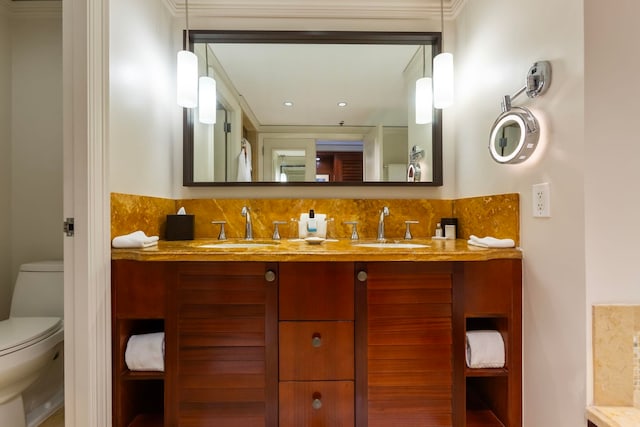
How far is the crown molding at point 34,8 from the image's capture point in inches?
73.8

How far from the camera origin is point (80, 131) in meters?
1.16

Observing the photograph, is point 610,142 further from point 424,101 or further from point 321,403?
point 321,403

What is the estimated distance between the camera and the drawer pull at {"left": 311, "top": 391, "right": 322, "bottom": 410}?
1184mm

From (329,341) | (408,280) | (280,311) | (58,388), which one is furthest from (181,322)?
(58,388)

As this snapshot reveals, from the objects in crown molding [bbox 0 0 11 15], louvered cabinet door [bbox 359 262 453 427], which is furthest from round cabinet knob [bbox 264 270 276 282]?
crown molding [bbox 0 0 11 15]

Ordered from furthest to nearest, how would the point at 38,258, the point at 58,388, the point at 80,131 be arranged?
the point at 38,258
the point at 58,388
the point at 80,131

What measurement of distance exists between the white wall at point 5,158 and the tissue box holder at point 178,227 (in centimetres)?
110

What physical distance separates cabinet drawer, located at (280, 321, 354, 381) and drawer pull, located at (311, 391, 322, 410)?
7 cm

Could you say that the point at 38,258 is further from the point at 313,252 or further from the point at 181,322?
the point at 313,252

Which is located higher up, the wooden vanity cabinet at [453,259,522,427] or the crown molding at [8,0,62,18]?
the crown molding at [8,0,62,18]

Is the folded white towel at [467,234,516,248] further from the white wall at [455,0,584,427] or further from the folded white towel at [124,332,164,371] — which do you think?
the folded white towel at [124,332,164,371]

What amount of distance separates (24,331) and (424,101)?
7.45ft

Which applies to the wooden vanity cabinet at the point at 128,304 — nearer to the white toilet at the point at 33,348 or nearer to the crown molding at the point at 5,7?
the white toilet at the point at 33,348

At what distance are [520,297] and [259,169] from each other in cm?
139
